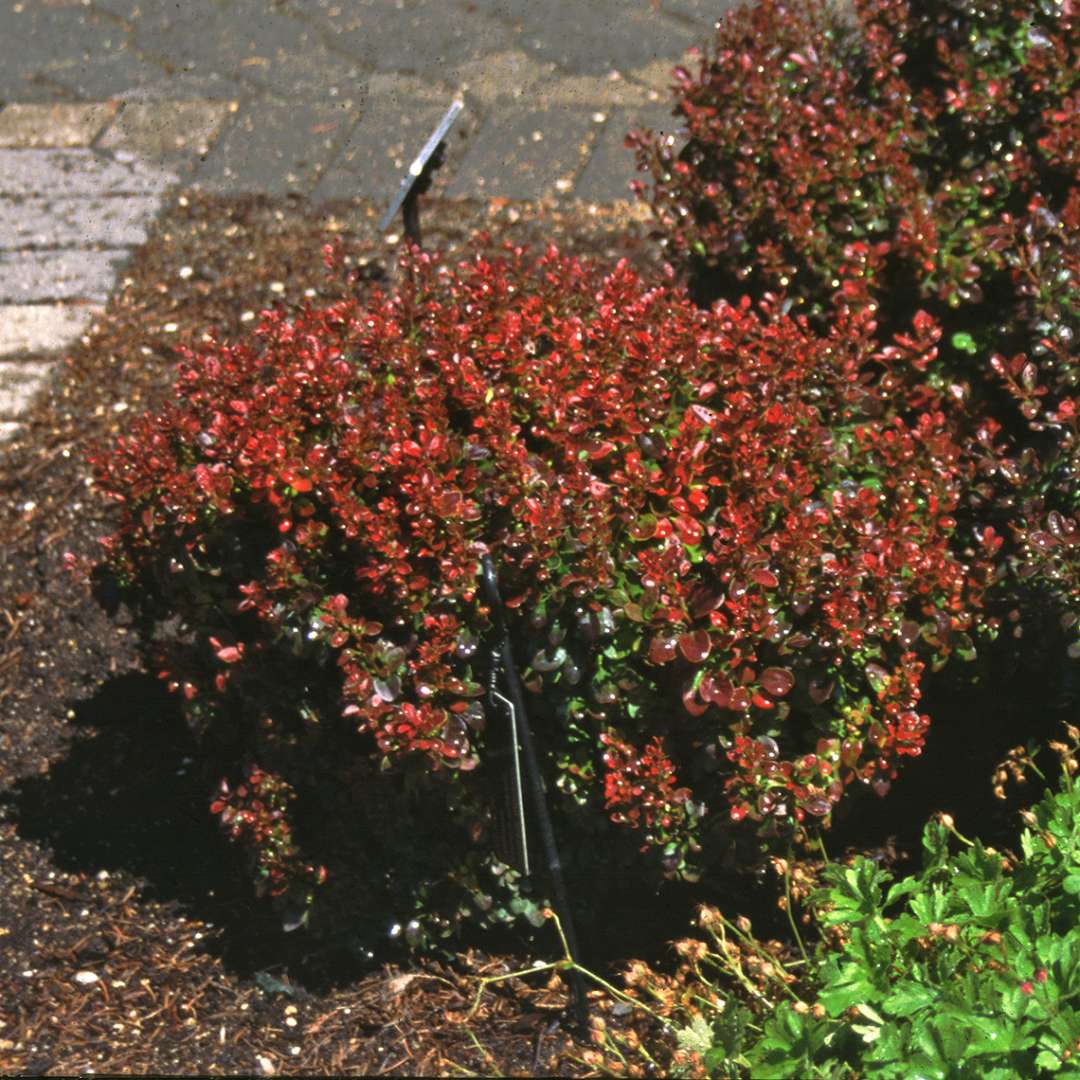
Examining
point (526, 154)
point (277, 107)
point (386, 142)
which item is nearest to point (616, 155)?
point (526, 154)

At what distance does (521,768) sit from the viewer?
269 centimetres

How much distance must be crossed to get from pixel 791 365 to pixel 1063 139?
777 millimetres

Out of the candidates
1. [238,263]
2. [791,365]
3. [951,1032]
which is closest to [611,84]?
[238,263]

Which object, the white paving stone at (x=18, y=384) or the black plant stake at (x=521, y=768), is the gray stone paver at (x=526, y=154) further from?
the black plant stake at (x=521, y=768)

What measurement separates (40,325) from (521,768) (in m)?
2.61

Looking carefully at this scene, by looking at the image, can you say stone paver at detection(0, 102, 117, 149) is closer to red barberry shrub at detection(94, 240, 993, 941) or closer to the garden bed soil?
the garden bed soil

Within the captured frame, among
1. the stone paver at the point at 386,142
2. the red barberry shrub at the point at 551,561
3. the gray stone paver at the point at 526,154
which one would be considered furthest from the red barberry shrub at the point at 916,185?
the stone paver at the point at 386,142

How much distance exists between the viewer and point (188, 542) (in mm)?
2705

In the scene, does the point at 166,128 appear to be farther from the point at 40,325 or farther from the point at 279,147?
the point at 40,325

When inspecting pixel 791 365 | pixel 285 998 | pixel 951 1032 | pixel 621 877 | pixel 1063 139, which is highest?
pixel 1063 139

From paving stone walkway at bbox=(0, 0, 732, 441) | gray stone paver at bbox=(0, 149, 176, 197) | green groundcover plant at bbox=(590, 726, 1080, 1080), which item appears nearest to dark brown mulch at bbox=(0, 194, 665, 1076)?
green groundcover plant at bbox=(590, 726, 1080, 1080)

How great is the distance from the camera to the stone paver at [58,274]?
4770mm

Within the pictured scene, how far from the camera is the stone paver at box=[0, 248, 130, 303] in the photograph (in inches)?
188

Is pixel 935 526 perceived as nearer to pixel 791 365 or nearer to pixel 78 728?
pixel 791 365
